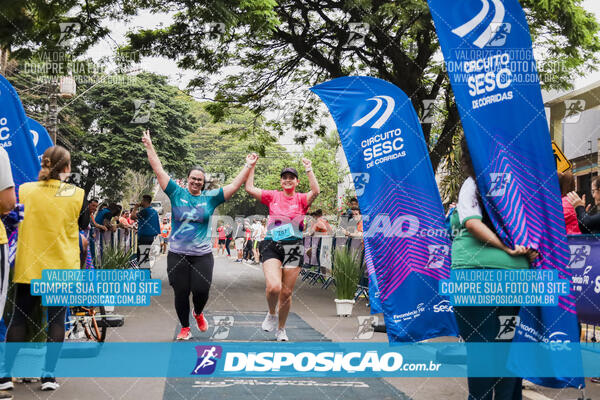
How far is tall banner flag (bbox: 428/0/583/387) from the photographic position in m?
4.57

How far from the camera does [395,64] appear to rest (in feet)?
47.8

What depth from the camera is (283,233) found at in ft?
25.5

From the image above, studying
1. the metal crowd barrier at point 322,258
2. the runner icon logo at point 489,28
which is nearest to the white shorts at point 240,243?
the metal crowd barrier at point 322,258

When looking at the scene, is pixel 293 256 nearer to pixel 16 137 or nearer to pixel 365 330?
pixel 365 330

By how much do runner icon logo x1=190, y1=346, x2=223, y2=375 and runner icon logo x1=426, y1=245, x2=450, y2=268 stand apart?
2535 millimetres

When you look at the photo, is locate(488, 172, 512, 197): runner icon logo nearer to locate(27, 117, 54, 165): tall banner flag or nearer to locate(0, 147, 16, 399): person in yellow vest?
locate(0, 147, 16, 399): person in yellow vest

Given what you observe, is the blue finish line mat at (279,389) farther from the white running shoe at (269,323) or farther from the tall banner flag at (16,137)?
the tall banner flag at (16,137)

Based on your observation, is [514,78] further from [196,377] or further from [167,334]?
[167,334]

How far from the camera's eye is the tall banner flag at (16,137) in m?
6.44

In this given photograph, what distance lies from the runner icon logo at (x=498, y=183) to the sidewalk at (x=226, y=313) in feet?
6.28

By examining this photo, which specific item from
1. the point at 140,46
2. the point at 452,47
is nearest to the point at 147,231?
the point at 140,46

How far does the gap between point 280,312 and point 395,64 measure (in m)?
8.25

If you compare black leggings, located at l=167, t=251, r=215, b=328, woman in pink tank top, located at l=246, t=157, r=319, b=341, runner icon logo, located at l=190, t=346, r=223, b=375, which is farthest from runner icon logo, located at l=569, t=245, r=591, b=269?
black leggings, located at l=167, t=251, r=215, b=328

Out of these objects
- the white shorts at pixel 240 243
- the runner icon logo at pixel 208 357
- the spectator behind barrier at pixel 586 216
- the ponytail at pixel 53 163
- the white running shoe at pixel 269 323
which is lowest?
the white shorts at pixel 240 243
